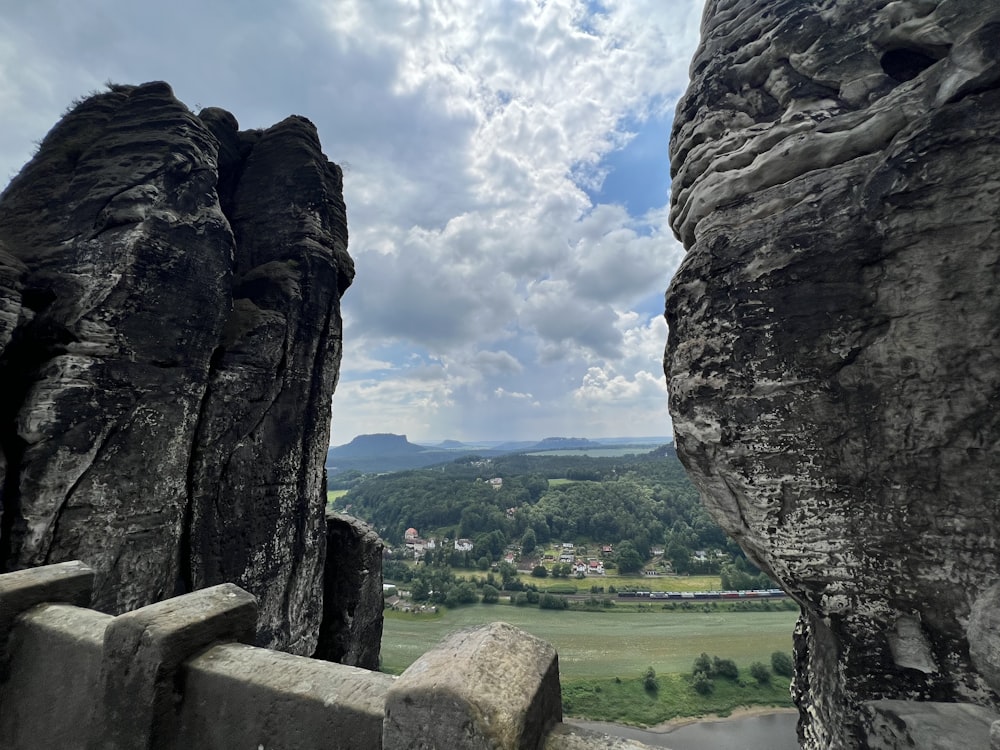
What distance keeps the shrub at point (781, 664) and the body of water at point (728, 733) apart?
3.97 metres

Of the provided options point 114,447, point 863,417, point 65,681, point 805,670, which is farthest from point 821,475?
point 114,447

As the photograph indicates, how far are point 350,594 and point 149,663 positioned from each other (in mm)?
12338

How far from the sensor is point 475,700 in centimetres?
194

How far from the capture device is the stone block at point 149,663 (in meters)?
2.80

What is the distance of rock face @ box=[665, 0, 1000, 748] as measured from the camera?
14.6 ft

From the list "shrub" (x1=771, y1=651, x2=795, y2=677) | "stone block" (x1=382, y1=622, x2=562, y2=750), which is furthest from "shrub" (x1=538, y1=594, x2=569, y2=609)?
"stone block" (x1=382, y1=622, x2=562, y2=750)

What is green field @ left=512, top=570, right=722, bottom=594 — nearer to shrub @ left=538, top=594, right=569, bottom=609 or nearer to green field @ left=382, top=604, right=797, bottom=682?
shrub @ left=538, top=594, right=569, bottom=609

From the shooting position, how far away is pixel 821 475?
16.8ft

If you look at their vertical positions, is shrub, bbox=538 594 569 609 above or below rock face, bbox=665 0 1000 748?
below

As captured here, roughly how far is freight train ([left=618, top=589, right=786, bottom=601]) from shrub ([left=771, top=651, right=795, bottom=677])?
22410mm

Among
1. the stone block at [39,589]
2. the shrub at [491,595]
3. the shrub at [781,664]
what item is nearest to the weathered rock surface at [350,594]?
the stone block at [39,589]

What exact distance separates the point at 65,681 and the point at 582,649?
A: 170ft

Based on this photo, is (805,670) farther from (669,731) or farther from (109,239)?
(669,731)

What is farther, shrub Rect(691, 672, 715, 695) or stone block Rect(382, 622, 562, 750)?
shrub Rect(691, 672, 715, 695)
